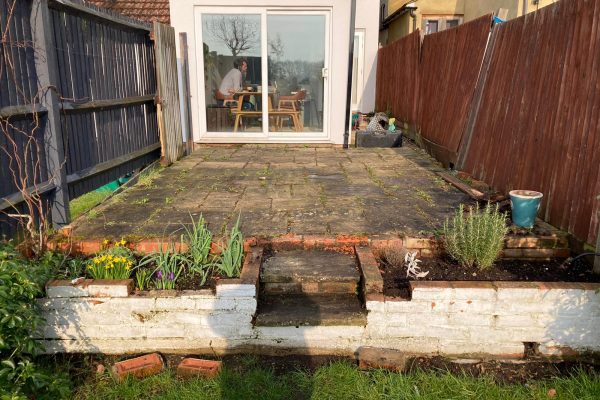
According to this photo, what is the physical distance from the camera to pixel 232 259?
3.31m

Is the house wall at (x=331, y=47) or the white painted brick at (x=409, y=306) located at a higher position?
the house wall at (x=331, y=47)

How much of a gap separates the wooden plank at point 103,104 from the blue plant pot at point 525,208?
3890 mm

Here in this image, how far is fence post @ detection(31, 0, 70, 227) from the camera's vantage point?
375 centimetres

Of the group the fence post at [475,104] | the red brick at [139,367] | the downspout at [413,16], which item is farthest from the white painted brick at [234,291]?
the downspout at [413,16]

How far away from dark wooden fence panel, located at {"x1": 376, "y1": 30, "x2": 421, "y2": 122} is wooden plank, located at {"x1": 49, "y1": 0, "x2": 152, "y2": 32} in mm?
5191

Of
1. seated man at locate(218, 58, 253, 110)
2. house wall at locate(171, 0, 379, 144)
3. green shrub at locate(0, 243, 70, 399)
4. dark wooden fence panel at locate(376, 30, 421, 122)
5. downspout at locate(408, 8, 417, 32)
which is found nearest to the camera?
green shrub at locate(0, 243, 70, 399)

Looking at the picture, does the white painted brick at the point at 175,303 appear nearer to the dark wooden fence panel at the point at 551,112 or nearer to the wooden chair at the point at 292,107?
the dark wooden fence panel at the point at 551,112

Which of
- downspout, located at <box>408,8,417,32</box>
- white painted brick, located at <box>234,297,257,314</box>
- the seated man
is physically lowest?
white painted brick, located at <box>234,297,257,314</box>

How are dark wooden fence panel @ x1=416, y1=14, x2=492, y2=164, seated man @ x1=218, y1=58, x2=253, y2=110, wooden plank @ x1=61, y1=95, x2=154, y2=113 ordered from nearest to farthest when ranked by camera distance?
wooden plank @ x1=61, y1=95, x2=154, y2=113
dark wooden fence panel @ x1=416, y1=14, x2=492, y2=164
seated man @ x1=218, y1=58, x2=253, y2=110

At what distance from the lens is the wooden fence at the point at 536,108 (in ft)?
11.6

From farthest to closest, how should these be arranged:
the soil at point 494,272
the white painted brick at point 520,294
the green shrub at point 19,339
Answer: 1. the soil at point 494,272
2. the white painted brick at point 520,294
3. the green shrub at point 19,339

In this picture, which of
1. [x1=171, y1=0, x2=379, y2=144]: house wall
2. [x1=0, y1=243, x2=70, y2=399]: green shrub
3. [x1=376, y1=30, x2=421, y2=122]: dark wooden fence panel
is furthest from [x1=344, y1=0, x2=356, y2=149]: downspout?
[x1=0, y1=243, x2=70, y2=399]: green shrub

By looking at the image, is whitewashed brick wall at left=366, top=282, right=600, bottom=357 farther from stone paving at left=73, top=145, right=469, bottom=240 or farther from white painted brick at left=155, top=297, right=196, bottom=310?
white painted brick at left=155, top=297, right=196, bottom=310

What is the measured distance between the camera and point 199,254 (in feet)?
11.1
